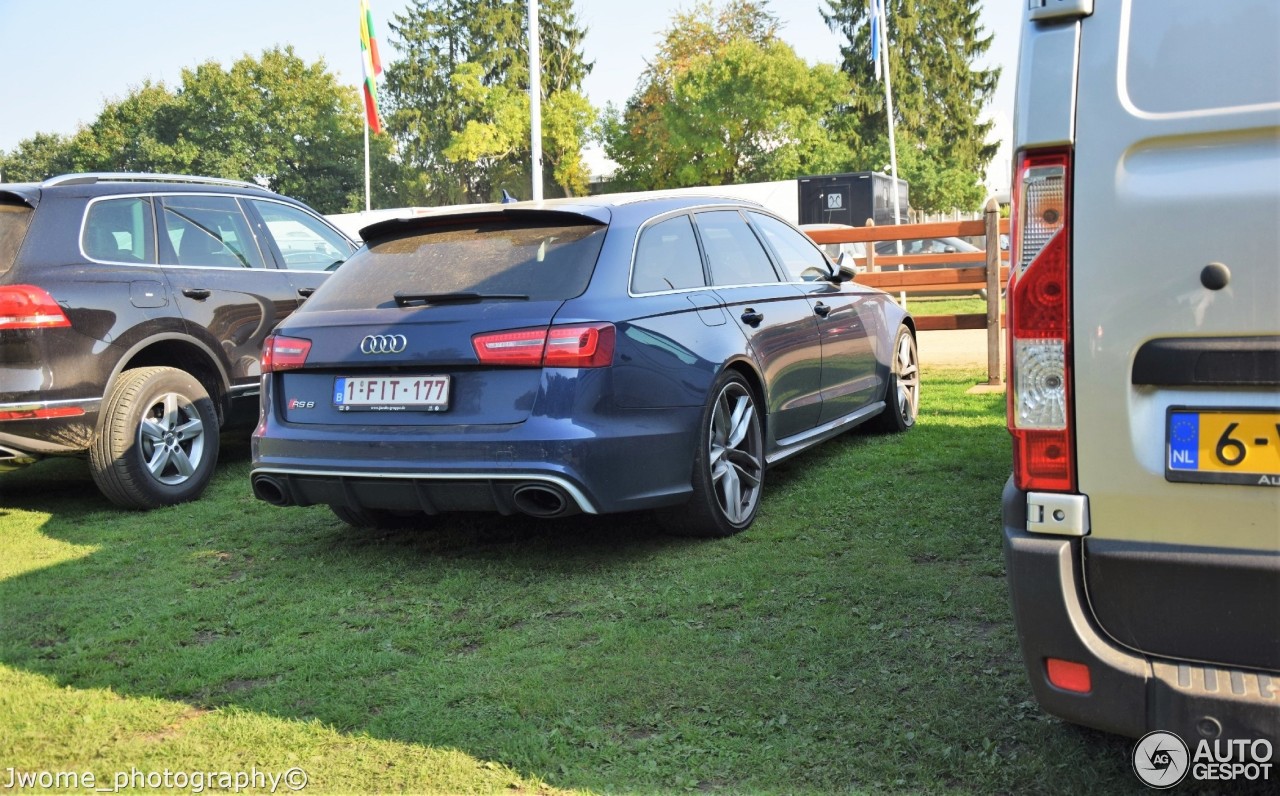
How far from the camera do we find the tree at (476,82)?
60.9 meters

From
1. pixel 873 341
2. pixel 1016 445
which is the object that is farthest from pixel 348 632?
pixel 873 341

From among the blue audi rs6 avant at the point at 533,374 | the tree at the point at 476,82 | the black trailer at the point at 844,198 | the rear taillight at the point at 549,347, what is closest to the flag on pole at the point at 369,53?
the black trailer at the point at 844,198

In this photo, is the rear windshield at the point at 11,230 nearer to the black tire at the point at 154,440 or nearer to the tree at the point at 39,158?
the black tire at the point at 154,440

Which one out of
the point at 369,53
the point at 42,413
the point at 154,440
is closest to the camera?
the point at 42,413

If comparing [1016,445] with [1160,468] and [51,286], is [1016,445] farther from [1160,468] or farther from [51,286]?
[51,286]

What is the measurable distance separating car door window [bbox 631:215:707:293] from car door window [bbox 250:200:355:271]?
3212 millimetres

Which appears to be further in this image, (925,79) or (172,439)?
(925,79)

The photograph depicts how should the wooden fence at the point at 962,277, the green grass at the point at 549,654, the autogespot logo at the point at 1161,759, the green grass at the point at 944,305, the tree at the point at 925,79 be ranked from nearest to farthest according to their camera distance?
the autogespot logo at the point at 1161,759 → the green grass at the point at 549,654 → the wooden fence at the point at 962,277 → the green grass at the point at 944,305 → the tree at the point at 925,79

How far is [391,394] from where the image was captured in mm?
4828

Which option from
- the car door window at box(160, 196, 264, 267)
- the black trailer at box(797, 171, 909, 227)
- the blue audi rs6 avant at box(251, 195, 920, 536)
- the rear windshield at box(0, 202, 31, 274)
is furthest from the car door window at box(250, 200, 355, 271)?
the black trailer at box(797, 171, 909, 227)

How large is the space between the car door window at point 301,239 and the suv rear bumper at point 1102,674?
6.22 meters

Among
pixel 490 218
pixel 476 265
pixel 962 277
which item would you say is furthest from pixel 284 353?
pixel 962 277

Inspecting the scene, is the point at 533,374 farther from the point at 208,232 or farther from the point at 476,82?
the point at 476,82

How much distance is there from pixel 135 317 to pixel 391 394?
2.47 meters
